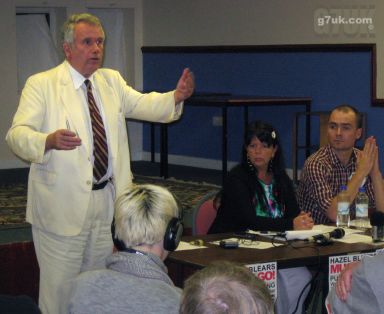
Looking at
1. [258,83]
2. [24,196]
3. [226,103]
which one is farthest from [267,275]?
[258,83]

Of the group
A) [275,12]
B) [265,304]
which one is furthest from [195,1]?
[265,304]

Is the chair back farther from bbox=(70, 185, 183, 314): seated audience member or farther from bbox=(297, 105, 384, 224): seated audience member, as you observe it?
bbox=(70, 185, 183, 314): seated audience member

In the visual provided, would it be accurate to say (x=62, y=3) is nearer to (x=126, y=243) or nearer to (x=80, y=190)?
(x=80, y=190)

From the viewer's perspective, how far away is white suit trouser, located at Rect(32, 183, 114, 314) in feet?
12.4

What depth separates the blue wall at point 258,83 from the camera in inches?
364

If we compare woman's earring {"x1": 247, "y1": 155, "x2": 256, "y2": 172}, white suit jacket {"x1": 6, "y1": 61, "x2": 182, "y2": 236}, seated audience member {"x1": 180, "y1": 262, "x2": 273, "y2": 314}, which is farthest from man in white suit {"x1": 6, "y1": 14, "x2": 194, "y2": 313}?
seated audience member {"x1": 180, "y1": 262, "x2": 273, "y2": 314}

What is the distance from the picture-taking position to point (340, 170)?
4.74 metres

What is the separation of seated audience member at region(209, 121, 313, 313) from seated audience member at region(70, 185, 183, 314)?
1595mm

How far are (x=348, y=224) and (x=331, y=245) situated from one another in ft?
1.81

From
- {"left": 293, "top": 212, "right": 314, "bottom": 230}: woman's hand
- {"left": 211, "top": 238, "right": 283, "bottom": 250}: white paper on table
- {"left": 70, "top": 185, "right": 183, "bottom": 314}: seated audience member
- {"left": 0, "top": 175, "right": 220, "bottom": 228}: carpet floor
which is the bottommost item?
{"left": 0, "top": 175, "right": 220, "bottom": 228}: carpet floor

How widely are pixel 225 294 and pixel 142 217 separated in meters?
0.94

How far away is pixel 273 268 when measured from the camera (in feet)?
11.7

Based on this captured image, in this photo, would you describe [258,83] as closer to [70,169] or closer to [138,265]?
[70,169]

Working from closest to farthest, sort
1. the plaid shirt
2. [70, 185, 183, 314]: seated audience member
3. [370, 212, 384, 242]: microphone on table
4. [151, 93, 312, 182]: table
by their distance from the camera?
1. [70, 185, 183, 314]: seated audience member
2. [370, 212, 384, 242]: microphone on table
3. the plaid shirt
4. [151, 93, 312, 182]: table
